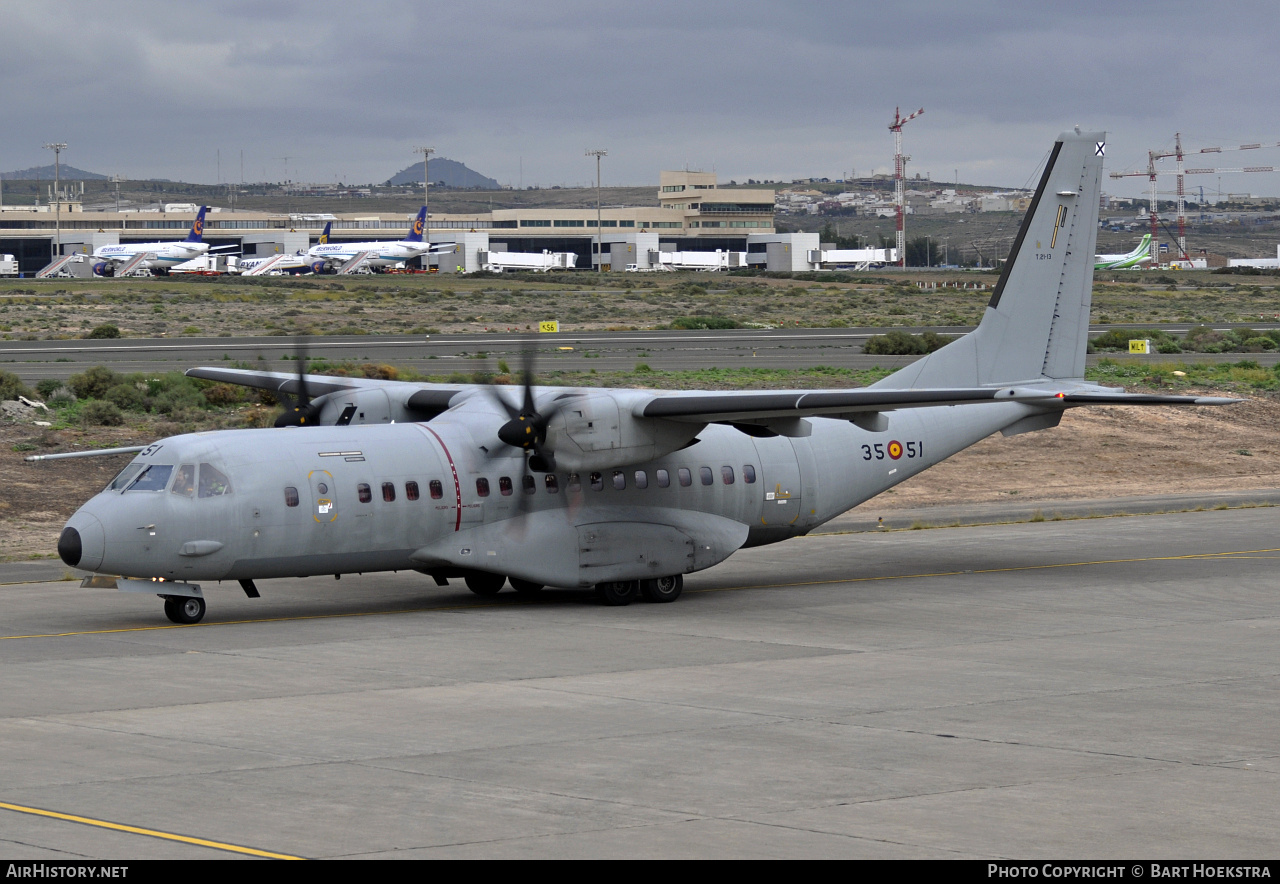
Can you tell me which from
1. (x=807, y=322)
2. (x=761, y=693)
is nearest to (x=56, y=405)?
(x=761, y=693)

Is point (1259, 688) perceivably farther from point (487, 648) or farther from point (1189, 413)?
point (1189, 413)

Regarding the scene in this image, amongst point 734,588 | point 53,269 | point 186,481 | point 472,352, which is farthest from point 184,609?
point 53,269

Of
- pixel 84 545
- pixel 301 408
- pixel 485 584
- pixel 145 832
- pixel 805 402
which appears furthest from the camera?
pixel 301 408

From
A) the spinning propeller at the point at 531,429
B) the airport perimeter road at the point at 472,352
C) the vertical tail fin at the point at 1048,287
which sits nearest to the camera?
the spinning propeller at the point at 531,429

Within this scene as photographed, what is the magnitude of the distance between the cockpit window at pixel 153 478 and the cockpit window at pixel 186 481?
6.0 inches

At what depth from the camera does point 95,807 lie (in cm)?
1255

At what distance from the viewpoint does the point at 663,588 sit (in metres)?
26.6

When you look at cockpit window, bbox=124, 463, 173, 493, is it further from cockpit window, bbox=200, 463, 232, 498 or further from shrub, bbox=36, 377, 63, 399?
shrub, bbox=36, 377, 63, 399

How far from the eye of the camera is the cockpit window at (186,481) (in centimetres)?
2273

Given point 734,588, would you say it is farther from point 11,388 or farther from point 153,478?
point 11,388

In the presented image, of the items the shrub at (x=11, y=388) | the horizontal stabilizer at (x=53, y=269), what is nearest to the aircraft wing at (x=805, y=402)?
the shrub at (x=11, y=388)

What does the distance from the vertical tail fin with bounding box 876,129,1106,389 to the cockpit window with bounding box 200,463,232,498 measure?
13757mm

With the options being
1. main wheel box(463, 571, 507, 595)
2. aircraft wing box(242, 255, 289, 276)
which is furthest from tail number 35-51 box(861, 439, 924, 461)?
aircraft wing box(242, 255, 289, 276)

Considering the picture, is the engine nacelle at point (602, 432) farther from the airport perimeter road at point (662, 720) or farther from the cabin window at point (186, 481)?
the cabin window at point (186, 481)
